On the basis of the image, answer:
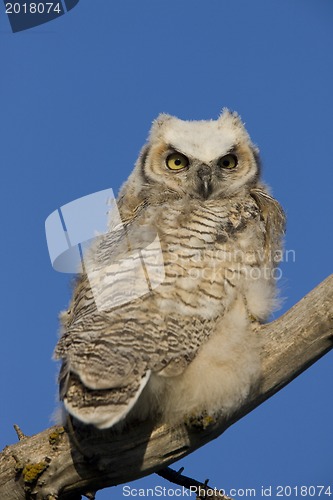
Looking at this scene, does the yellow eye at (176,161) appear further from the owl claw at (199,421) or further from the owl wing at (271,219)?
the owl claw at (199,421)

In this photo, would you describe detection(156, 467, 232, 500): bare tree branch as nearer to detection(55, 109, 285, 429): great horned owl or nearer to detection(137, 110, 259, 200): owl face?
detection(55, 109, 285, 429): great horned owl

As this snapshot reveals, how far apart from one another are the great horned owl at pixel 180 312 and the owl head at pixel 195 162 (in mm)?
12

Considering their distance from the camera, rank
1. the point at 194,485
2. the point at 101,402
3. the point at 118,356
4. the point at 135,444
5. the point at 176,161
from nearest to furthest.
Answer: the point at 101,402
the point at 118,356
the point at 135,444
the point at 194,485
the point at 176,161

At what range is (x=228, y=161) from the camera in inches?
164

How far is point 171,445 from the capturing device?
3074 millimetres

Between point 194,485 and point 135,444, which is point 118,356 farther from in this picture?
point 194,485

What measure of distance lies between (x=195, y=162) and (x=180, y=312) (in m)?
1.20

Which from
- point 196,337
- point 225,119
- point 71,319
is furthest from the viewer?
point 225,119

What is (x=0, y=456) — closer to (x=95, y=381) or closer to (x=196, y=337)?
(x=95, y=381)

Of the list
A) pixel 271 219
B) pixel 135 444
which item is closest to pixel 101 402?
pixel 135 444

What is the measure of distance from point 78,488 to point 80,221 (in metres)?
1.31

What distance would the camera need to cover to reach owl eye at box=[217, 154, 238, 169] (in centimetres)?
412

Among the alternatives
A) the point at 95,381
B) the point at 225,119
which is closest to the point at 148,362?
the point at 95,381

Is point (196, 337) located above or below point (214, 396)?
above
